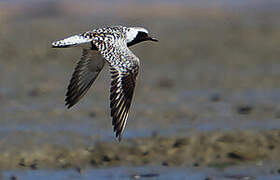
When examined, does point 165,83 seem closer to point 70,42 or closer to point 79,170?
point 79,170

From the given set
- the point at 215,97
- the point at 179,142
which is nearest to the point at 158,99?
the point at 215,97

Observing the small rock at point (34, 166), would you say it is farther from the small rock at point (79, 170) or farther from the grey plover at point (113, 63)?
the grey plover at point (113, 63)

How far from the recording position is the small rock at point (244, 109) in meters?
11.2

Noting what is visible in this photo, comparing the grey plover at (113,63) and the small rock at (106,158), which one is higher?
the grey plover at (113,63)

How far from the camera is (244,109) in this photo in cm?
1135

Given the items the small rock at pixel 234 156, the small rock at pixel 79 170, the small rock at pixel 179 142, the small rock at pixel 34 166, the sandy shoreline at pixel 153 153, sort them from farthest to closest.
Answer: the small rock at pixel 179 142, the small rock at pixel 234 156, the sandy shoreline at pixel 153 153, the small rock at pixel 34 166, the small rock at pixel 79 170

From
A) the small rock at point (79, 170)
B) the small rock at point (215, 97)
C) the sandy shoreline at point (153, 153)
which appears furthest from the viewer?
the small rock at point (215, 97)

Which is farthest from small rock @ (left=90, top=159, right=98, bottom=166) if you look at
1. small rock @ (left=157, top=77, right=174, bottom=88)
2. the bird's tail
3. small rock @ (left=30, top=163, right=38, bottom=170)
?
small rock @ (left=157, top=77, right=174, bottom=88)

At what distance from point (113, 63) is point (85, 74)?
1189 millimetres

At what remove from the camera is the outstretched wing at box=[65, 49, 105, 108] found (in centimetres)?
822

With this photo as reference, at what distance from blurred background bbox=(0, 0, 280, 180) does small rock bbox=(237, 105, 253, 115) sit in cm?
5

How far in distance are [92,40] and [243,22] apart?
1040cm

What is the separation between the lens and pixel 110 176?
844cm

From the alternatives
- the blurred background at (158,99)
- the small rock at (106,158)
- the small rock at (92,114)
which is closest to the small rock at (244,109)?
the blurred background at (158,99)
